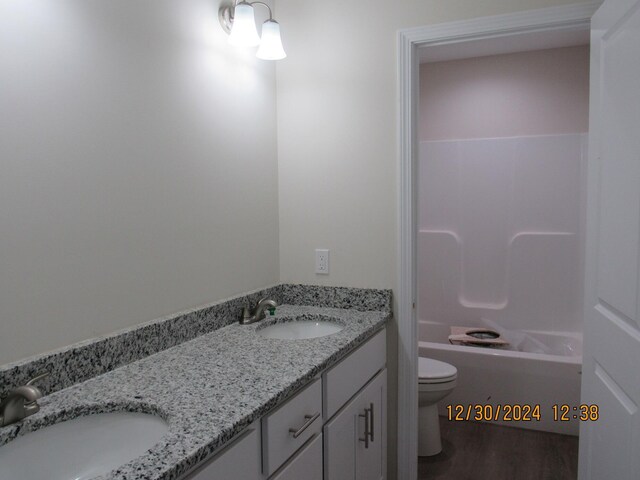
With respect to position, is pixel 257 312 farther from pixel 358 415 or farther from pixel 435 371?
pixel 435 371

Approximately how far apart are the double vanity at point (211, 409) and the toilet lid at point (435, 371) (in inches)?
31.1

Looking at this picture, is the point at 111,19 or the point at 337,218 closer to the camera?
the point at 111,19

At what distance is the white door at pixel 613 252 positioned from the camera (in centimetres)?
126

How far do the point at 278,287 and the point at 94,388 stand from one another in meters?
1.07

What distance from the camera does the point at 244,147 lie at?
1903 mm

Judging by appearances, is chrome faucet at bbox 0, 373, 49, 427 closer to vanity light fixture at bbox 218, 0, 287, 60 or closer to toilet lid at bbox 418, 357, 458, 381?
vanity light fixture at bbox 218, 0, 287, 60

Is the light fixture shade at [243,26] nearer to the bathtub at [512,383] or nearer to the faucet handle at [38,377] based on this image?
the faucet handle at [38,377]

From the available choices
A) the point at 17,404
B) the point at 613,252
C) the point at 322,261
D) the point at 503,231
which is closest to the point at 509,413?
the point at 503,231

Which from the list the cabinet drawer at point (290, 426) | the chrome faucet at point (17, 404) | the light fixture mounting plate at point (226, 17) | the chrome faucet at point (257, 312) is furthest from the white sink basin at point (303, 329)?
the light fixture mounting plate at point (226, 17)

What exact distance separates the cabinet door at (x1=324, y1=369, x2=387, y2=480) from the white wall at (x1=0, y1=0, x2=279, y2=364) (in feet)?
2.06

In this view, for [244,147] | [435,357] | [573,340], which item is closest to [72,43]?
[244,147]

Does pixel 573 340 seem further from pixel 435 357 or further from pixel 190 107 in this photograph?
pixel 190 107

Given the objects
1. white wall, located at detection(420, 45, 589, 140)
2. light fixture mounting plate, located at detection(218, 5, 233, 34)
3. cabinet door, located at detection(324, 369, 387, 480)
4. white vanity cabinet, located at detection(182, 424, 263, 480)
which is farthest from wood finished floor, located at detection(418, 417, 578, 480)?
light fixture mounting plate, located at detection(218, 5, 233, 34)

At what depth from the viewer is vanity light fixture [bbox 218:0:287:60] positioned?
65.4 inches
